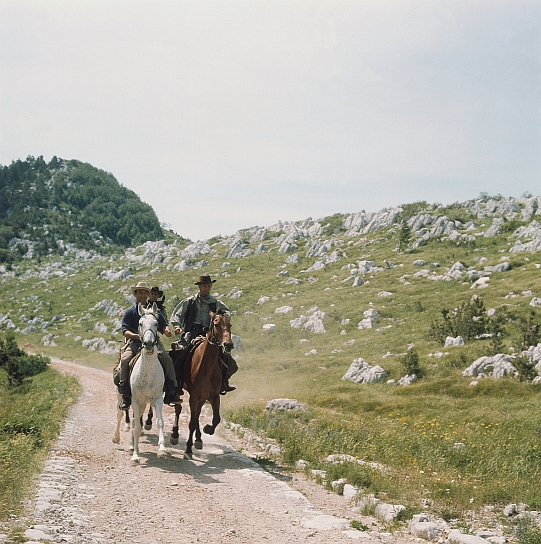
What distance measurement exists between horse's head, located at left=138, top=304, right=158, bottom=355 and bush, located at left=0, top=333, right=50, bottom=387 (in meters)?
33.0

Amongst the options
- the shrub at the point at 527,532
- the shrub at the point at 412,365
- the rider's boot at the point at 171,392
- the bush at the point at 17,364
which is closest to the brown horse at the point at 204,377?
the rider's boot at the point at 171,392

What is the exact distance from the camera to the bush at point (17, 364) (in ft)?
135

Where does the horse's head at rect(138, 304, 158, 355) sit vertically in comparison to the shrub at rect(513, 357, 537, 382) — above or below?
above

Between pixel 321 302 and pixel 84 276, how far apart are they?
282 ft

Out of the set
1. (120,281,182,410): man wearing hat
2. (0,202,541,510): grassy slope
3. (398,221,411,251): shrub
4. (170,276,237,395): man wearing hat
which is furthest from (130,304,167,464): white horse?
(398,221,411,251): shrub

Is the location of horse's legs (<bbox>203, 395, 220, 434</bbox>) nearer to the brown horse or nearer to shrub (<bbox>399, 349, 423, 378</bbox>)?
the brown horse

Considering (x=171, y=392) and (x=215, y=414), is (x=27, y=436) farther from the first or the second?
(x=215, y=414)

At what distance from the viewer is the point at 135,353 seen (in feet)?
43.9

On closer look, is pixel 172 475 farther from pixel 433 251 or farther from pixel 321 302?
pixel 433 251

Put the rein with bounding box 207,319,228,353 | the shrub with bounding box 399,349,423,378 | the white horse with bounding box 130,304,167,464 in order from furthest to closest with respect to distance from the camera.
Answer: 1. the shrub with bounding box 399,349,423,378
2. the rein with bounding box 207,319,228,353
3. the white horse with bounding box 130,304,167,464

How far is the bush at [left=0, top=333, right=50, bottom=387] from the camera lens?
41.2 metres

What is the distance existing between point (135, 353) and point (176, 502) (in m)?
4.94

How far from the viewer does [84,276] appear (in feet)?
438

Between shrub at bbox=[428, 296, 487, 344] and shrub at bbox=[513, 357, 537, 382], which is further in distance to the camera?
shrub at bbox=[428, 296, 487, 344]
